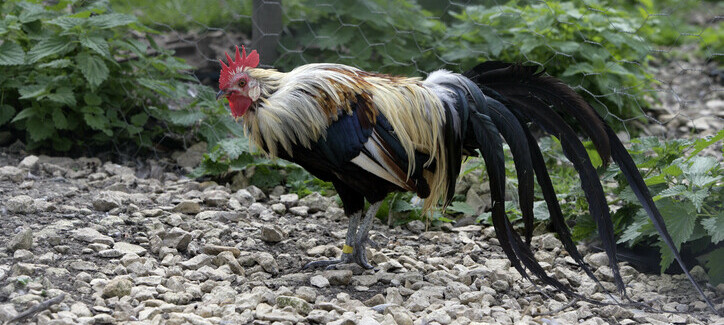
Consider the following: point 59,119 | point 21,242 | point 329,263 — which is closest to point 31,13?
point 59,119

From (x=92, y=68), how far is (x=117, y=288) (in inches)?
79.4

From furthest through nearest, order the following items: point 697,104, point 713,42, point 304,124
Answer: point 713,42
point 697,104
point 304,124

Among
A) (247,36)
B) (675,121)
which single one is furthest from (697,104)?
(247,36)

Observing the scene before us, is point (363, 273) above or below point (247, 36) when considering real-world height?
below

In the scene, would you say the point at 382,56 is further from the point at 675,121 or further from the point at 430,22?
the point at 675,121

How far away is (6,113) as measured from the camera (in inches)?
178

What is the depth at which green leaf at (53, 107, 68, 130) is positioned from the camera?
4.43m

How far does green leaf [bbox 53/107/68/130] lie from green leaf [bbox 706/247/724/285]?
3552mm

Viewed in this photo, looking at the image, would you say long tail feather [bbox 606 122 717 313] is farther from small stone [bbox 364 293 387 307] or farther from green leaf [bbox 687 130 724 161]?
small stone [bbox 364 293 387 307]

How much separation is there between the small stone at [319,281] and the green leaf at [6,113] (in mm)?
2497

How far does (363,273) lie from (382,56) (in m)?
2.42

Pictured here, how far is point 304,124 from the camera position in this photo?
117 inches

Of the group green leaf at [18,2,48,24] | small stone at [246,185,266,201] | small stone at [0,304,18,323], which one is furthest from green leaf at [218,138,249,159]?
small stone at [0,304,18,323]

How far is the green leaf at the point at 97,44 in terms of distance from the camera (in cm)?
424
